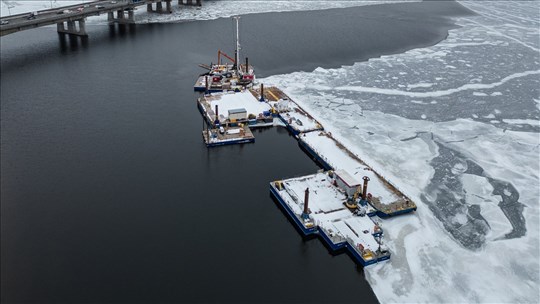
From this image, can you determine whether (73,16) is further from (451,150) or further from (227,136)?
(451,150)

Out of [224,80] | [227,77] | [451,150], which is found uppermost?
[227,77]

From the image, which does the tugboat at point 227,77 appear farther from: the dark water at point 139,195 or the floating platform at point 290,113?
the floating platform at point 290,113

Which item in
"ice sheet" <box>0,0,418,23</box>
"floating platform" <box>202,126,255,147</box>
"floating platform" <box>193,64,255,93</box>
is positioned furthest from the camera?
"ice sheet" <box>0,0,418,23</box>

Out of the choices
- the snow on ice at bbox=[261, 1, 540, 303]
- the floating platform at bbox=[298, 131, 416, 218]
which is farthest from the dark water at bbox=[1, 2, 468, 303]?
the snow on ice at bbox=[261, 1, 540, 303]

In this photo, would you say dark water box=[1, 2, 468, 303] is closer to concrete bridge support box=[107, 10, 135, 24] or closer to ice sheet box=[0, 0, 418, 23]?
concrete bridge support box=[107, 10, 135, 24]

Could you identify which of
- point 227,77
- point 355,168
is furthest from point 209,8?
point 355,168

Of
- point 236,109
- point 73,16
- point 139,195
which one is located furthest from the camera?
point 73,16
